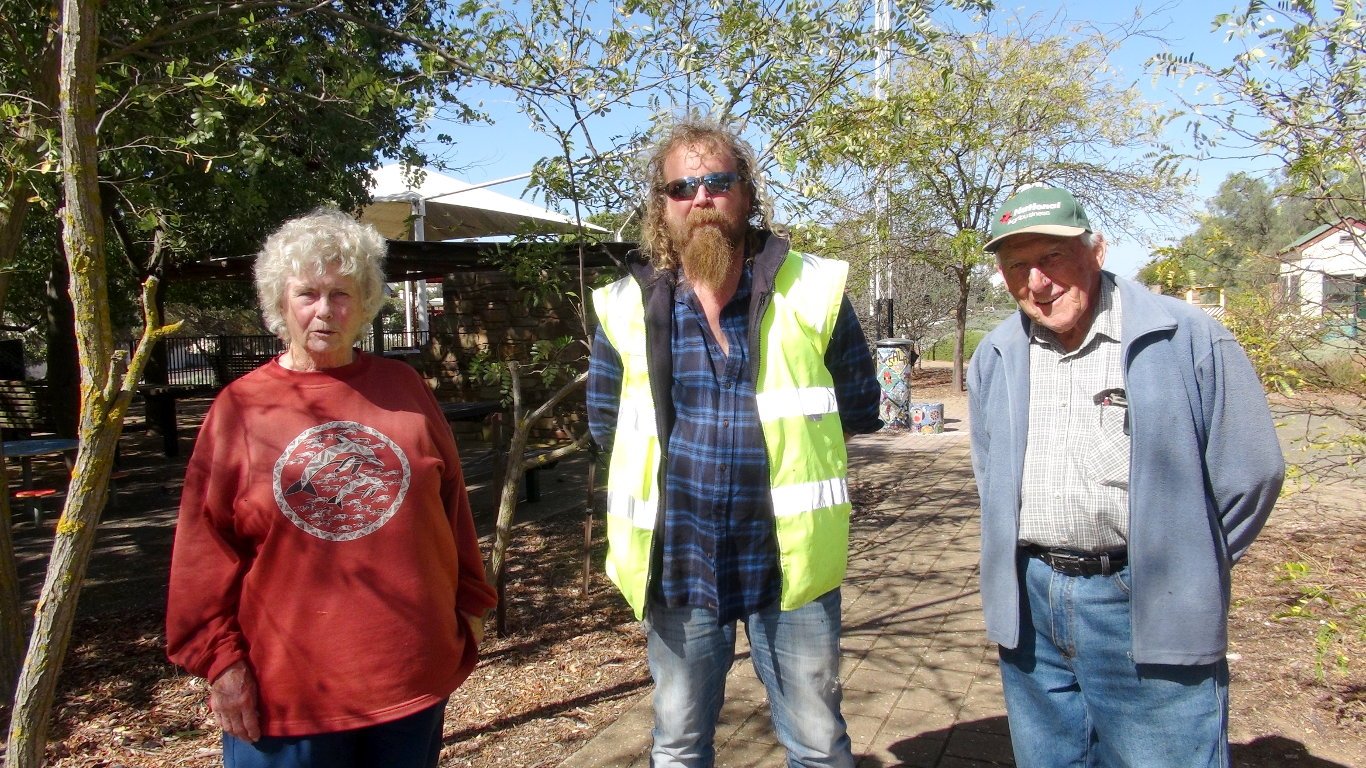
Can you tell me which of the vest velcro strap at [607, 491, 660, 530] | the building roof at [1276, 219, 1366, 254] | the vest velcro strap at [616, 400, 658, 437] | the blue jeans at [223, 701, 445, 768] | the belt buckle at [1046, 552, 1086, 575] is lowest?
the blue jeans at [223, 701, 445, 768]

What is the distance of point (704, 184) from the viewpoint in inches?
93.1

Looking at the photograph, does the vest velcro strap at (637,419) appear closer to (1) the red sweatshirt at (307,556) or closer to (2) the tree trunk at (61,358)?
(1) the red sweatshirt at (307,556)

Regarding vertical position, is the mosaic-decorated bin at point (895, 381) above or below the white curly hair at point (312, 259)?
below

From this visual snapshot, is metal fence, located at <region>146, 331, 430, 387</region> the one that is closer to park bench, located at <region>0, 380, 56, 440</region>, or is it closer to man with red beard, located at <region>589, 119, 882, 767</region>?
park bench, located at <region>0, 380, 56, 440</region>

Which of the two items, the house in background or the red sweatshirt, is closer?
the red sweatshirt

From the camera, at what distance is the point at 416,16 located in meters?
5.72

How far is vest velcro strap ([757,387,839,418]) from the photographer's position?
219 centimetres

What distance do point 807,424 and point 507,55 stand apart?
8.79ft

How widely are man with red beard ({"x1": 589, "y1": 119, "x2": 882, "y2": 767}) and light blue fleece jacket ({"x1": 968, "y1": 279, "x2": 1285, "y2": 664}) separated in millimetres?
637

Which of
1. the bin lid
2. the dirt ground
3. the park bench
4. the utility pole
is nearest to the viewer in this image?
the dirt ground

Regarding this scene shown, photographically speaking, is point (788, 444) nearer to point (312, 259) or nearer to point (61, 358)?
point (312, 259)

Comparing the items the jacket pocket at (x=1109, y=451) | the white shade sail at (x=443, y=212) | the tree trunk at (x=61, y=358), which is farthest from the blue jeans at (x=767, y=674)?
the tree trunk at (x=61, y=358)

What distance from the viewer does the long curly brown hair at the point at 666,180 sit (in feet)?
7.93

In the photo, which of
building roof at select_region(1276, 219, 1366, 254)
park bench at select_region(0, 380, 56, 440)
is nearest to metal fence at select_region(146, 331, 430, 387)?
park bench at select_region(0, 380, 56, 440)
